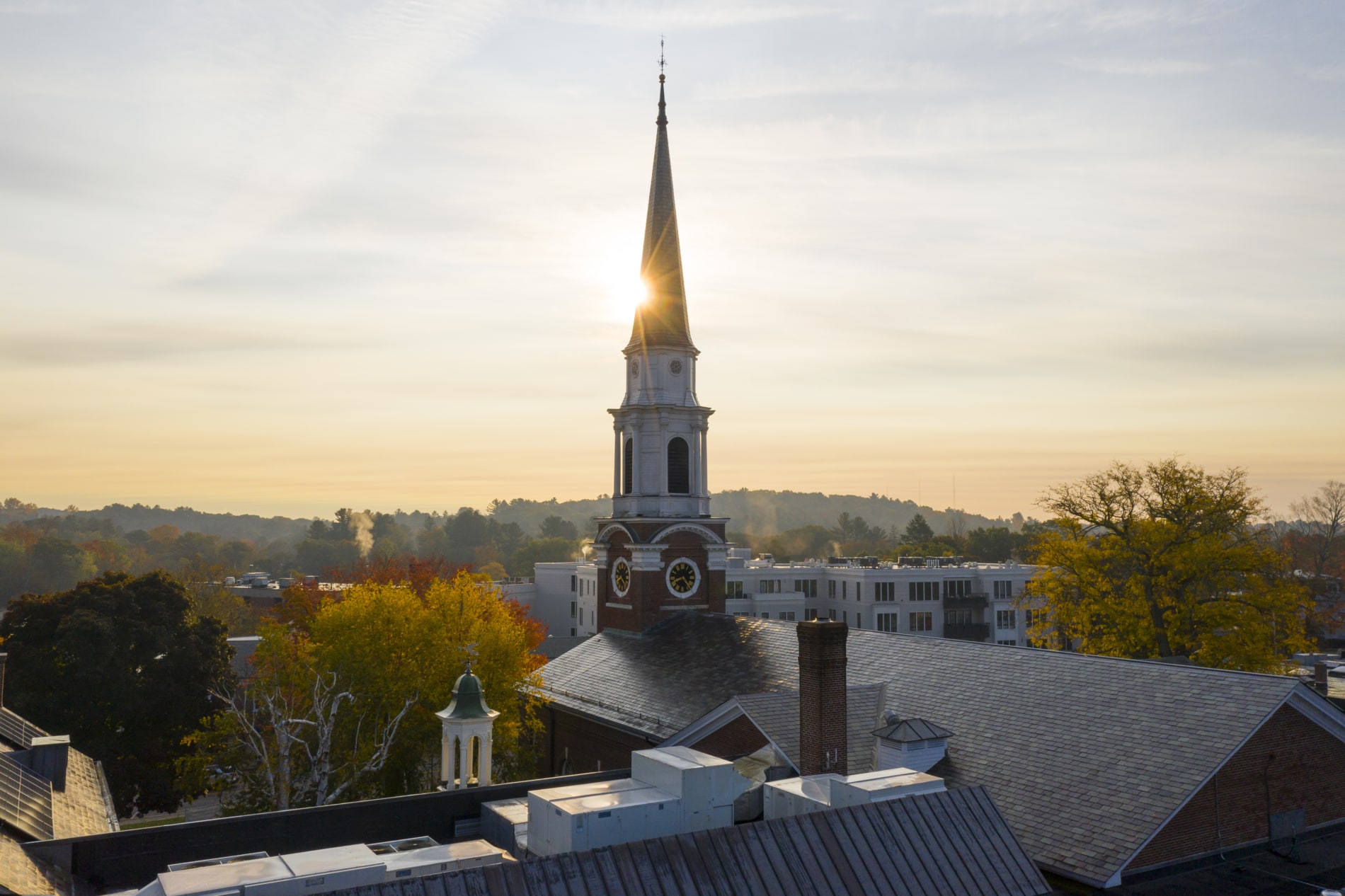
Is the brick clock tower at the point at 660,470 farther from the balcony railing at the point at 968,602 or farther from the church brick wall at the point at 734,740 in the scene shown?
the balcony railing at the point at 968,602

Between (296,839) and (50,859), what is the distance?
417 cm

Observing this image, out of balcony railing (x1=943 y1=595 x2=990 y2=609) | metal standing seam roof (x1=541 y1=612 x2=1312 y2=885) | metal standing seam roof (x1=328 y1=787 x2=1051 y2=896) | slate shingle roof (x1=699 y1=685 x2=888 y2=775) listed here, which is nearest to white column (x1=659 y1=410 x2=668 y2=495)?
metal standing seam roof (x1=541 y1=612 x2=1312 y2=885)

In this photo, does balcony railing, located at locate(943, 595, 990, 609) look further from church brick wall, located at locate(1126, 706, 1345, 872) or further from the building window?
church brick wall, located at locate(1126, 706, 1345, 872)

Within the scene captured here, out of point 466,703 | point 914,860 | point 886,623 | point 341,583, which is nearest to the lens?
point 914,860

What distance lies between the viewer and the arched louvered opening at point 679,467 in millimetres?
44500

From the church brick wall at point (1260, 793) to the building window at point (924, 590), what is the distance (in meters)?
62.4

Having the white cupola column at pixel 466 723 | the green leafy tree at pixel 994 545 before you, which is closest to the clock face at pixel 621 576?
the white cupola column at pixel 466 723

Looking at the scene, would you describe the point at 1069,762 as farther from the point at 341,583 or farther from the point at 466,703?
the point at 341,583

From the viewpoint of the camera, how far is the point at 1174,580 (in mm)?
45250

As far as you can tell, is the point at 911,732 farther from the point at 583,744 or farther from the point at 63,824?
the point at 63,824

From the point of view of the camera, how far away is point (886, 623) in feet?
278

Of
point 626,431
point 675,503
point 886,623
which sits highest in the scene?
point 626,431

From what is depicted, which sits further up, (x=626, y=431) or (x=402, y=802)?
(x=626, y=431)

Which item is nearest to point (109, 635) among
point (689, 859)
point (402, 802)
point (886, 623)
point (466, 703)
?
point (466, 703)
